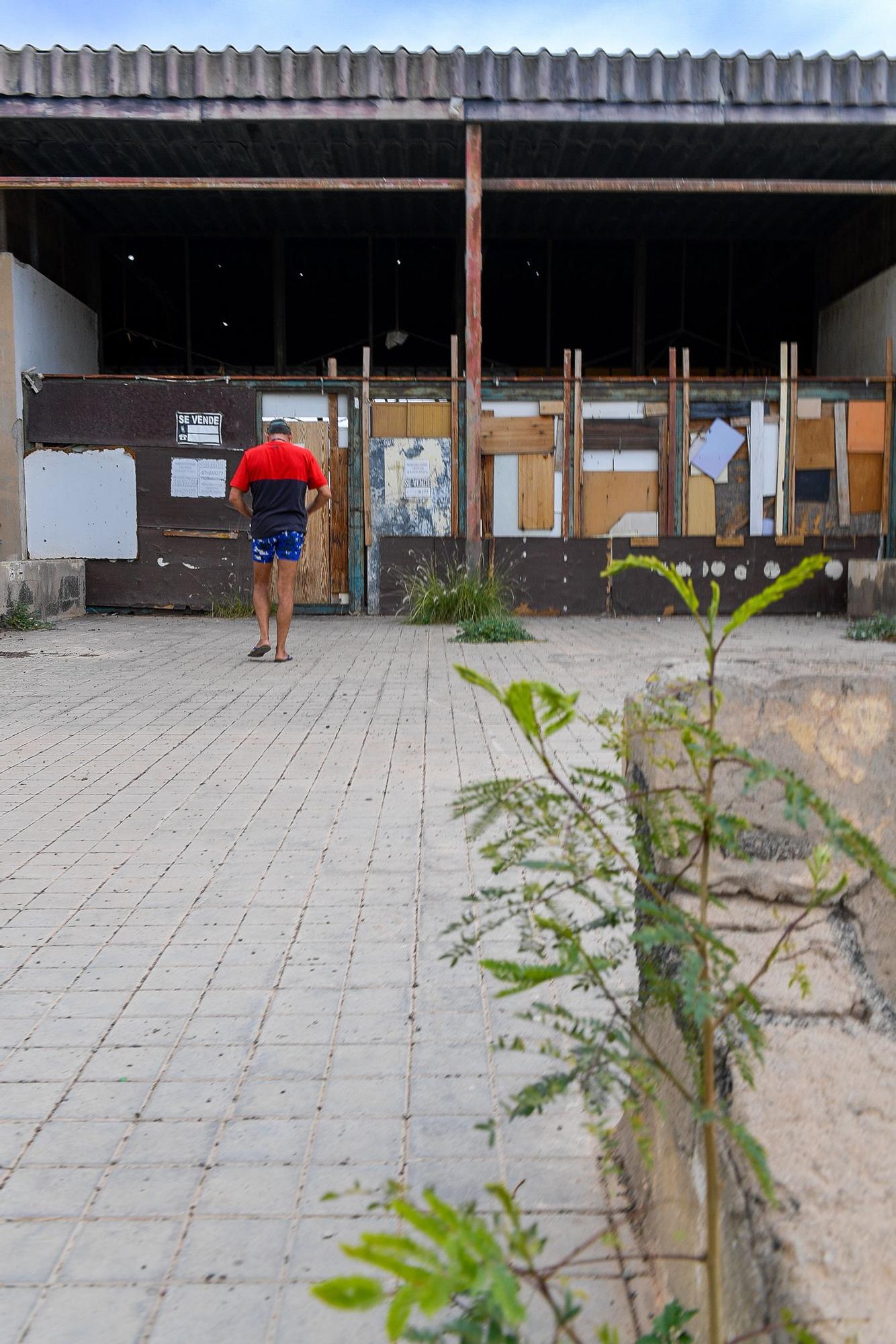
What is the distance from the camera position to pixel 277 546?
29.5 ft

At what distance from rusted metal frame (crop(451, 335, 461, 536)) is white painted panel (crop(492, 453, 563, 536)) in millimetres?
462

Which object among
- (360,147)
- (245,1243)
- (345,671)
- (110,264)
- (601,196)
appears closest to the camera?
(245,1243)

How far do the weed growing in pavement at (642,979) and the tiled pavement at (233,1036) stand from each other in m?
0.21

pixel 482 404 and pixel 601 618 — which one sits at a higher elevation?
pixel 482 404

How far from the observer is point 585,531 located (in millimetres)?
13195

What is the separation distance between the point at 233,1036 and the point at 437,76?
37.0ft

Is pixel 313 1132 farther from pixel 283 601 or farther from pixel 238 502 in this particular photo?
pixel 238 502

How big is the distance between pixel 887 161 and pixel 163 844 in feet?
42.7

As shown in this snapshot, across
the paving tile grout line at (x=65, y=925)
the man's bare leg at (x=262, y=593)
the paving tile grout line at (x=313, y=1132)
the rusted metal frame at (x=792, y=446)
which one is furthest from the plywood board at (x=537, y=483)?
the paving tile grout line at (x=313, y=1132)

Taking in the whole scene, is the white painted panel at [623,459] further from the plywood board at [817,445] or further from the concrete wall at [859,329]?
the concrete wall at [859,329]

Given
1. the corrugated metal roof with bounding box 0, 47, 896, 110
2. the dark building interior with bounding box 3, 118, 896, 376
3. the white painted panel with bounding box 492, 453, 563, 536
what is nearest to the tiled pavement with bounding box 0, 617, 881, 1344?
the white painted panel with bounding box 492, 453, 563, 536

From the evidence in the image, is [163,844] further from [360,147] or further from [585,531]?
[360,147]

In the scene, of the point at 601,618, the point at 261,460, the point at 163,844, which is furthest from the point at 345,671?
the point at 601,618

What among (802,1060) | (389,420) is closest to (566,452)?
(389,420)
